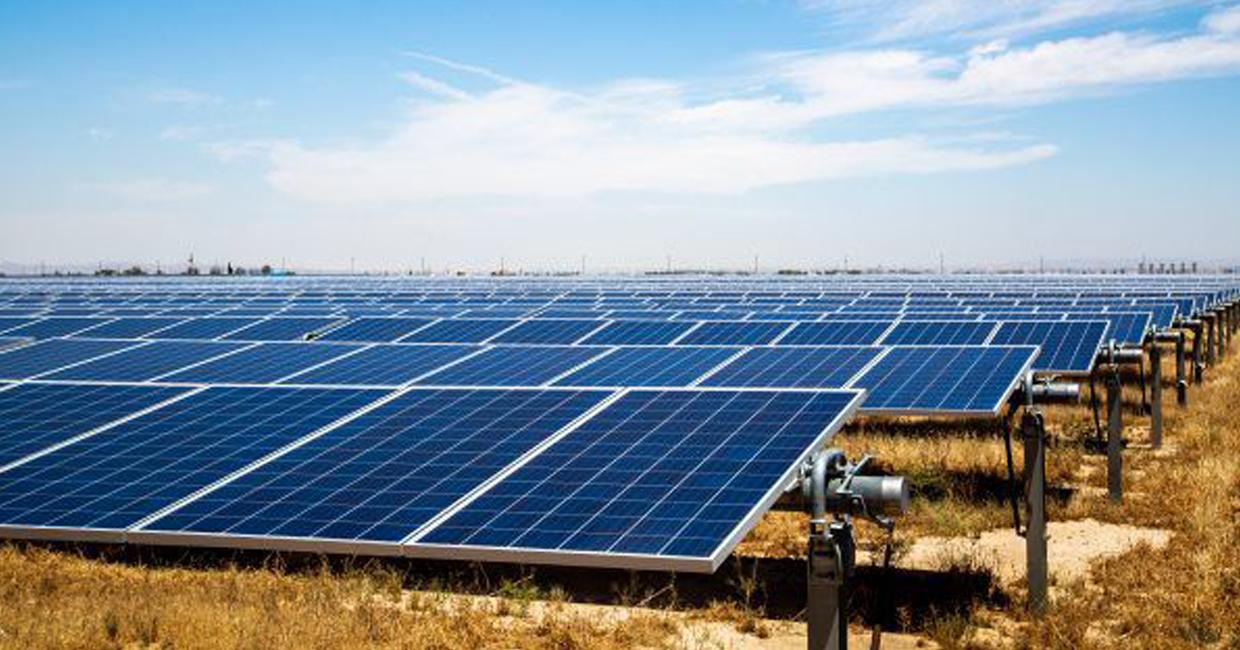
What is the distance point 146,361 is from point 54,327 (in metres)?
12.9

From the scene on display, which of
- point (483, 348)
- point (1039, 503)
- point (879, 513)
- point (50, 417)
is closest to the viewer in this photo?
point (879, 513)

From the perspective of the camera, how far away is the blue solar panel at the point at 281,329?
2706 centimetres

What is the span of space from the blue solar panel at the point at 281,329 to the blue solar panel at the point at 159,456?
517 inches

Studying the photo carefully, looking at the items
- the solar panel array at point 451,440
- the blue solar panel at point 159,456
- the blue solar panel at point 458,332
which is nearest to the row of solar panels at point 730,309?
the blue solar panel at point 458,332

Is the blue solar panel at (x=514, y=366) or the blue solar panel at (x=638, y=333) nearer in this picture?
the blue solar panel at (x=514, y=366)

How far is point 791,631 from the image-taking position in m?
10.6

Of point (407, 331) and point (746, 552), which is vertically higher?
point (407, 331)

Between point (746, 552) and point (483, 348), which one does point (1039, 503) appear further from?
point (483, 348)

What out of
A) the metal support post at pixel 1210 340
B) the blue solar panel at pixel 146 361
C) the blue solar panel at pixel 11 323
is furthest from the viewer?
the metal support post at pixel 1210 340

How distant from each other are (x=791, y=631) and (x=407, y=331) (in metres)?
17.1

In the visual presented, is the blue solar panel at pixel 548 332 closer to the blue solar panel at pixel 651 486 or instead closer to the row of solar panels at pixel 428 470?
the row of solar panels at pixel 428 470

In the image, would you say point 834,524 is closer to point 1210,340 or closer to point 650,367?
point 650,367

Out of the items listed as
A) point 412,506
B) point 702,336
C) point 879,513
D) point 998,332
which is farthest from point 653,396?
point 998,332

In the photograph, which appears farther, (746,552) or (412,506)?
(746,552)
